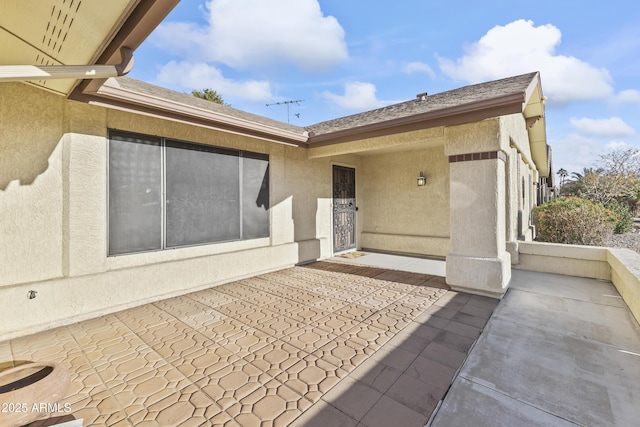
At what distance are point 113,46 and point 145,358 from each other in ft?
11.0

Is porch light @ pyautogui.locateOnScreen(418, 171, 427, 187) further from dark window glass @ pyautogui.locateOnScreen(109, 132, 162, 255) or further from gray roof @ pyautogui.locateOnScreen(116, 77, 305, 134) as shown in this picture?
dark window glass @ pyautogui.locateOnScreen(109, 132, 162, 255)

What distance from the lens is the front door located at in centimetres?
898

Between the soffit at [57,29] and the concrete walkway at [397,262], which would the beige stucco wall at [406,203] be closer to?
the concrete walkway at [397,262]

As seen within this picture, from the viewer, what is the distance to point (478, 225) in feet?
16.8

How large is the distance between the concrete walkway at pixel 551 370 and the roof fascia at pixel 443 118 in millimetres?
3335

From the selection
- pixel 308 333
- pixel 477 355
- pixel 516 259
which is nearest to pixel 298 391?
pixel 308 333

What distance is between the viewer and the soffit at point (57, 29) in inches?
85.0

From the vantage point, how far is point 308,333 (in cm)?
369

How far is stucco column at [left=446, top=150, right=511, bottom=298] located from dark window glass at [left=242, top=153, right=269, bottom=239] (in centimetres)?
431

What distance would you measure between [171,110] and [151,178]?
1305 mm

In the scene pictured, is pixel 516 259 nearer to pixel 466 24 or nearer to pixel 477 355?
pixel 477 355

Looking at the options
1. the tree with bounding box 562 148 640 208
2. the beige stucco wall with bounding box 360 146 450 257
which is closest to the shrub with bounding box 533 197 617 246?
the beige stucco wall with bounding box 360 146 450 257

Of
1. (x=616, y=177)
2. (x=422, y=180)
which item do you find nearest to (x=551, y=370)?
(x=422, y=180)

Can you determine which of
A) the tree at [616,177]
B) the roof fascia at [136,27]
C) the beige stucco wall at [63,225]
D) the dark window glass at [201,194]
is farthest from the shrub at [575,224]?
the tree at [616,177]
